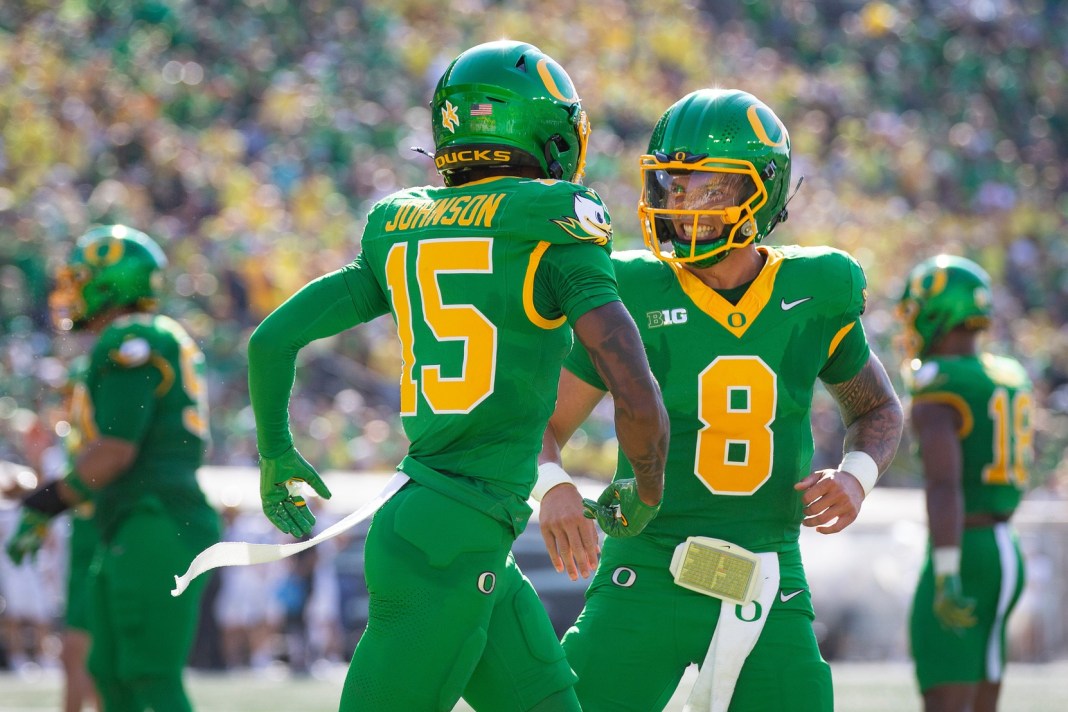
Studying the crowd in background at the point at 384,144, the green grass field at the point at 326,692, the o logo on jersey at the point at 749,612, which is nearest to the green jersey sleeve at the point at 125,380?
the o logo on jersey at the point at 749,612

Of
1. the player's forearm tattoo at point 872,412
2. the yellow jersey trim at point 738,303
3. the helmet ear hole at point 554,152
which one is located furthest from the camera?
the player's forearm tattoo at point 872,412

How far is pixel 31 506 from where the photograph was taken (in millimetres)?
5789

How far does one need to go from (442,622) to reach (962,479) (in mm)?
3172

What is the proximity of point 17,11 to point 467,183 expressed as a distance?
1346 cm

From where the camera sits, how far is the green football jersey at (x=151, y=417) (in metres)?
5.29

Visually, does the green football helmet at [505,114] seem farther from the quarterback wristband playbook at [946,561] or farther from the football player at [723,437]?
the quarterback wristband playbook at [946,561]

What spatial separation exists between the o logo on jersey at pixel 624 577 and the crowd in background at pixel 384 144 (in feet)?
20.9

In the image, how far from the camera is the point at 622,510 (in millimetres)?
3145

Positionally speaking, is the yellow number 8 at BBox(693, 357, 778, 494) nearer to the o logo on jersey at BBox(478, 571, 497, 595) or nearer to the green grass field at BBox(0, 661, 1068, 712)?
the o logo on jersey at BBox(478, 571, 497, 595)

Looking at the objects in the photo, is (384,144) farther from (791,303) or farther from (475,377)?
(475,377)

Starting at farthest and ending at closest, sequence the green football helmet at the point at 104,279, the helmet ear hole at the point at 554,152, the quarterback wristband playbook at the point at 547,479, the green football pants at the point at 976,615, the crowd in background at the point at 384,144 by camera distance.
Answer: the crowd in background at the point at 384,144
the green football helmet at the point at 104,279
the green football pants at the point at 976,615
the quarterback wristband playbook at the point at 547,479
the helmet ear hole at the point at 554,152

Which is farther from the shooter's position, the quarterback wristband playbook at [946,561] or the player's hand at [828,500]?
the quarterback wristband playbook at [946,561]

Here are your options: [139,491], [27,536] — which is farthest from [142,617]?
[27,536]

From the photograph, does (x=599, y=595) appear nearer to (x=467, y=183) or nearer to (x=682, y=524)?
(x=682, y=524)
